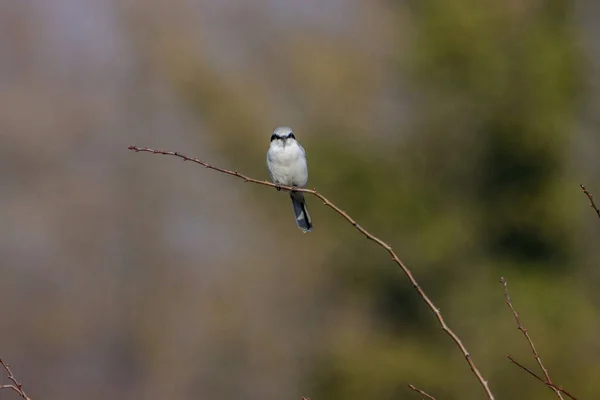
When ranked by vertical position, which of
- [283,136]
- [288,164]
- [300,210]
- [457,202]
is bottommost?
[300,210]

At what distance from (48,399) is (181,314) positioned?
2928mm

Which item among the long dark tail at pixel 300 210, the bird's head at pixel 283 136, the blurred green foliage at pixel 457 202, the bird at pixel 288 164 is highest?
the blurred green foliage at pixel 457 202

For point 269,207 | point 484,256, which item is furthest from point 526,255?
point 269,207

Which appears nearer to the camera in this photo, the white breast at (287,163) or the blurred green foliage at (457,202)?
the white breast at (287,163)

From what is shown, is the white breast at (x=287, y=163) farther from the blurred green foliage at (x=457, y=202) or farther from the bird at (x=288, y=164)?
the blurred green foliage at (x=457, y=202)

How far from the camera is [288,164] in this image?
18.6 feet

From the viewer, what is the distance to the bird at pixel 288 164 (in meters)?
5.66

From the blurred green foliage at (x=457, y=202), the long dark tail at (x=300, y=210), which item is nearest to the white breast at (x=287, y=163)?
the long dark tail at (x=300, y=210)

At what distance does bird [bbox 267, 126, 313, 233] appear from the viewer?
566 cm

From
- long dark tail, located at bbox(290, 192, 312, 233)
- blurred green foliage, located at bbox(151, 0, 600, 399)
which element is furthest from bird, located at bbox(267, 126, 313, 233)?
blurred green foliage, located at bbox(151, 0, 600, 399)

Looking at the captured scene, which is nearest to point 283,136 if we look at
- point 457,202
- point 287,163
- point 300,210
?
point 287,163

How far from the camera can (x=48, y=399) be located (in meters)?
15.1

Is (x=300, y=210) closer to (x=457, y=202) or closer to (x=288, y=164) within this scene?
(x=288, y=164)

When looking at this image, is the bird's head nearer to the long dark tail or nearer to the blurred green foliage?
the long dark tail
